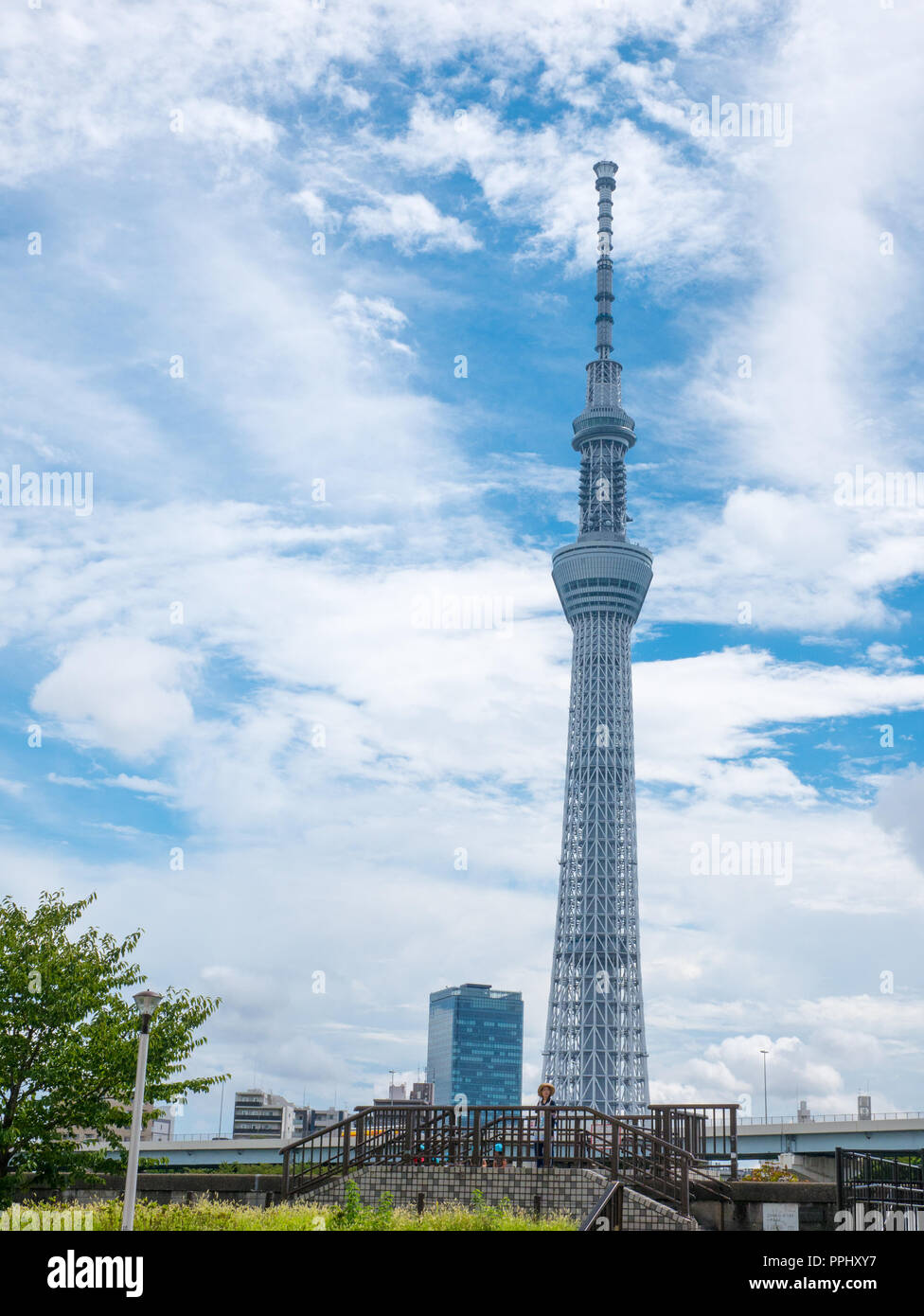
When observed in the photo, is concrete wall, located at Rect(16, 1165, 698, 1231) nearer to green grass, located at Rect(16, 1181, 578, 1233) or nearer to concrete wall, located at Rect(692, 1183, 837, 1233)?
concrete wall, located at Rect(692, 1183, 837, 1233)

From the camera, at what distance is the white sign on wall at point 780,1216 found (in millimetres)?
20719

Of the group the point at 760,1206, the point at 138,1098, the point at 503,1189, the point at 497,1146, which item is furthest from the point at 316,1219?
the point at 760,1206

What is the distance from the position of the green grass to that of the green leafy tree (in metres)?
5.53

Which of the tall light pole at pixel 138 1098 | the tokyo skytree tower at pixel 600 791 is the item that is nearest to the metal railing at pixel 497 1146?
the tall light pole at pixel 138 1098

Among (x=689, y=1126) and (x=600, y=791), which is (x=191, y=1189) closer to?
(x=689, y=1126)

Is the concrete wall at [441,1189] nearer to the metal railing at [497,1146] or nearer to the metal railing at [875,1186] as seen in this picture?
the metal railing at [497,1146]

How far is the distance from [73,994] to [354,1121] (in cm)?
631

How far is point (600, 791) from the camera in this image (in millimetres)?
159750

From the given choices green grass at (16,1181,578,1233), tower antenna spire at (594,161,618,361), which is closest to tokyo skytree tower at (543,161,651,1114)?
tower antenna spire at (594,161,618,361)

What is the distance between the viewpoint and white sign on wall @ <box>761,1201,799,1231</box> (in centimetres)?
2072

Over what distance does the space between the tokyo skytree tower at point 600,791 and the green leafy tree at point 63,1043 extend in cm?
12112

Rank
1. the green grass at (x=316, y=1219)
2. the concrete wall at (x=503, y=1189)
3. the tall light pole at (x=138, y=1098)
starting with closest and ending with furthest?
the green grass at (x=316, y=1219) → the tall light pole at (x=138, y=1098) → the concrete wall at (x=503, y=1189)

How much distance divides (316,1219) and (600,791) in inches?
5676
